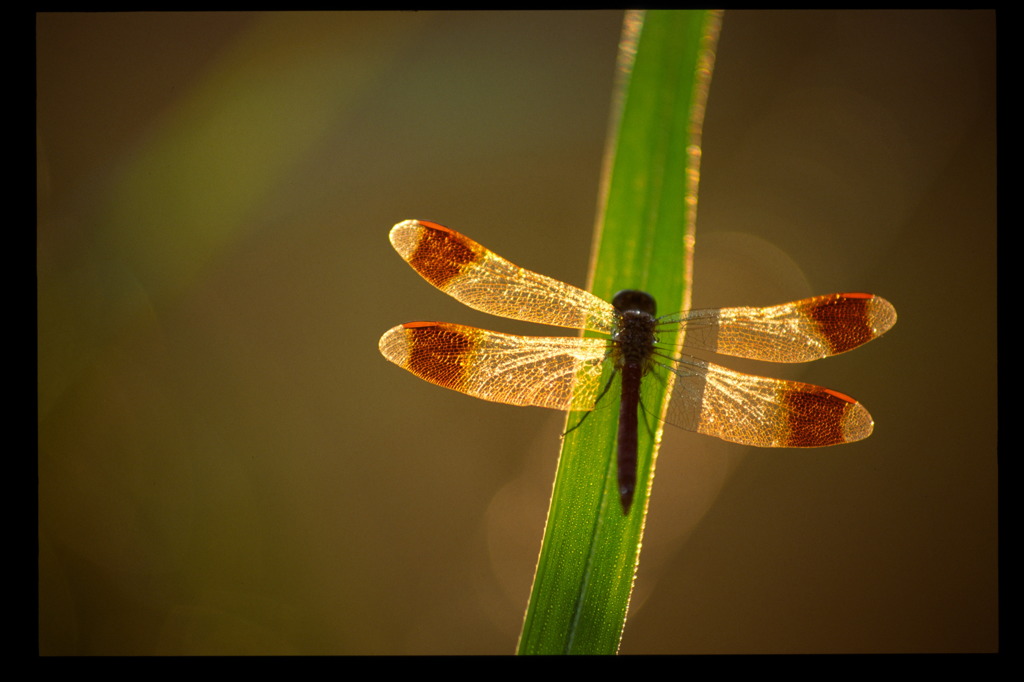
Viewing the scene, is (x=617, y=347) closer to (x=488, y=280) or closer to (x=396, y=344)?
(x=488, y=280)

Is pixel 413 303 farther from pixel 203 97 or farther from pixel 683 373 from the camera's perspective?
pixel 683 373

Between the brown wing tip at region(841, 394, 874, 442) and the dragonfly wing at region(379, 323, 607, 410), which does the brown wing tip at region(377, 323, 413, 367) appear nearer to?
the dragonfly wing at region(379, 323, 607, 410)

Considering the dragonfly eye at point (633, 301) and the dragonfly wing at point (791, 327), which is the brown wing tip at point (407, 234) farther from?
the dragonfly wing at point (791, 327)

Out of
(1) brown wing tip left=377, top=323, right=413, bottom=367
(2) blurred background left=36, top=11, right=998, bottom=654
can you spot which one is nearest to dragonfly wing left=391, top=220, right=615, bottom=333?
(1) brown wing tip left=377, top=323, right=413, bottom=367

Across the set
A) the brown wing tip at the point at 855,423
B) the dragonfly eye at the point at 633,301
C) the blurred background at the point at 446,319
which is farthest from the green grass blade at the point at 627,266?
the blurred background at the point at 446,319

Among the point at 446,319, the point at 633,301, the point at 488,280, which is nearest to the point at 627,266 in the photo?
the point at 633,301
